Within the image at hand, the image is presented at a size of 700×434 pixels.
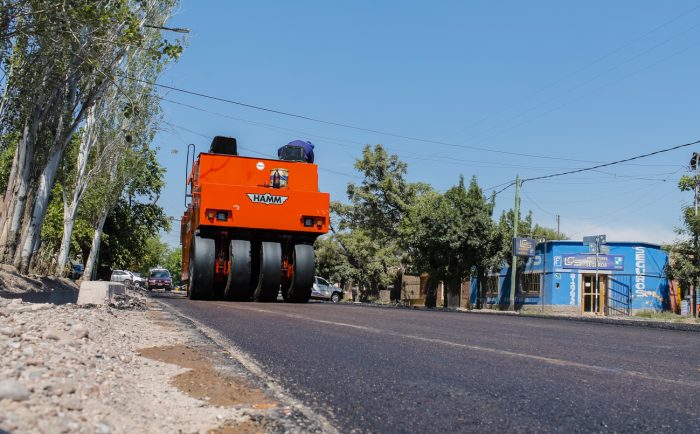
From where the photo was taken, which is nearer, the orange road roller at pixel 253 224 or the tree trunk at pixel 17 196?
the orange road roller at pixel 253 224

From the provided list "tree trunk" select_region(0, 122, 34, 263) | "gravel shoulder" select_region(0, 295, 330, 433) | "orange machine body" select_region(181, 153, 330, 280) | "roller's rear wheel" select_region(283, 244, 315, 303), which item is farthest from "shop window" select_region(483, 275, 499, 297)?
"gravel shoulder" select_region(0, 295, 330, 433)

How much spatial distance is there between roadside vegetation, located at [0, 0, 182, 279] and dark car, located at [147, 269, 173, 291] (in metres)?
18.3

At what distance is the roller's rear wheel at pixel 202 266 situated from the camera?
51.7ft

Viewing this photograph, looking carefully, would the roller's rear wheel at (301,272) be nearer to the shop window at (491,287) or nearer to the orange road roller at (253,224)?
the orange road roller at (253,224)

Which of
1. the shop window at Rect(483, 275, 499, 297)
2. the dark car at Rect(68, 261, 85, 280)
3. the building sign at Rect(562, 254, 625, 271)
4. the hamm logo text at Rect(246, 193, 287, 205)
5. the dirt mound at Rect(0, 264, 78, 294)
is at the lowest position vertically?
the dirt mound at Rect(0, 264, 78, 294)

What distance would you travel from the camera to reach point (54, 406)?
9.24 feet

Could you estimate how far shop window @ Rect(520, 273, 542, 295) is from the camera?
40.2 m

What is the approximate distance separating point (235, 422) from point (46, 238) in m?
48.1

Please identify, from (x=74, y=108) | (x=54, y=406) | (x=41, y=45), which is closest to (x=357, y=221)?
(x=74, y=108)

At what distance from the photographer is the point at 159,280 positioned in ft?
189

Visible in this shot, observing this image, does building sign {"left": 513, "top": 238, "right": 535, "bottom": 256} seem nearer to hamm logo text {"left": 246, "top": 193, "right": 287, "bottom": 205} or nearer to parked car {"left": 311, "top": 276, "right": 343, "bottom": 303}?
parked car {"left": 311, "top": 276, "right": 343, "bottom": 303}

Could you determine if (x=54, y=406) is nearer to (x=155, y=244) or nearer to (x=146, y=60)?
(x=146, y=60)

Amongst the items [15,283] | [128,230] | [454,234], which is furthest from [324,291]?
[15,283]

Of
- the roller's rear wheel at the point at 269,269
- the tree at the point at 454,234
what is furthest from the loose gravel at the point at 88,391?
the tree at the point at 454,234
